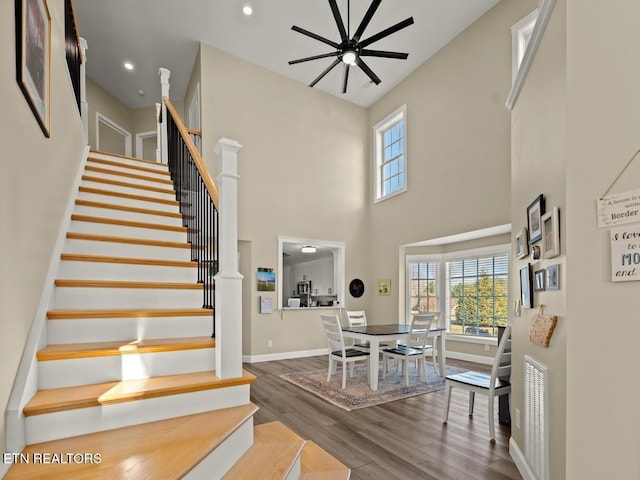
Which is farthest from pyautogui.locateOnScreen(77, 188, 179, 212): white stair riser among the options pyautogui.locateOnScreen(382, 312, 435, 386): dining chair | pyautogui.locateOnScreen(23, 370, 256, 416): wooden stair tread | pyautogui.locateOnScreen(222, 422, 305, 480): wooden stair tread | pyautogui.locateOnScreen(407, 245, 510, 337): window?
pyautogui.locateOnScreen(407, 245, 510, 337): window

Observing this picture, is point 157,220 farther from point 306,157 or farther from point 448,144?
point 448,144

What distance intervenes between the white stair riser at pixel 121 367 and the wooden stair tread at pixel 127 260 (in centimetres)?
91

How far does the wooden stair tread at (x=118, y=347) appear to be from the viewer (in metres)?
1.79

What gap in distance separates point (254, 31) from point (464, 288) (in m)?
6.29

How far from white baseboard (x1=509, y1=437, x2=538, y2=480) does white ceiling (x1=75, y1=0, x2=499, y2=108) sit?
628 cm

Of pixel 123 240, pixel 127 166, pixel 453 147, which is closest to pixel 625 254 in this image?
pixel 123 240

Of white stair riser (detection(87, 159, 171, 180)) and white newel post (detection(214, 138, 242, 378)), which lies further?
white stair riser (detection(87, 159, 171, 180))

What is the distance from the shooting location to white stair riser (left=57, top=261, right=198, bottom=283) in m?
2.49

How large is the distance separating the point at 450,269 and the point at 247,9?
6148 millimetres

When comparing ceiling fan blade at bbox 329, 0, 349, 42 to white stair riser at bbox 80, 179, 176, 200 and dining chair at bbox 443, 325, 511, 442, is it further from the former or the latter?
dining chair at bbox 443, 325, 511, 442

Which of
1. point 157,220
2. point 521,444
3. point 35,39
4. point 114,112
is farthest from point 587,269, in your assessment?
point 114,112

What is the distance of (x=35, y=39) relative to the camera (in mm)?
1895

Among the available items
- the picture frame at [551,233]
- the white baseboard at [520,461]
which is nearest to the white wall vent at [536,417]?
the white baseboard at [520,461]

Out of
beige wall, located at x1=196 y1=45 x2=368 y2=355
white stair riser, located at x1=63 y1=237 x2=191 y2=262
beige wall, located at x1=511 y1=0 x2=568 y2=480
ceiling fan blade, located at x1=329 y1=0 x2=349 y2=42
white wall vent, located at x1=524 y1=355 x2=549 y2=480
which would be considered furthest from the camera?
beige wall, located at x1=196 y1=45 x2=368 y2=355
